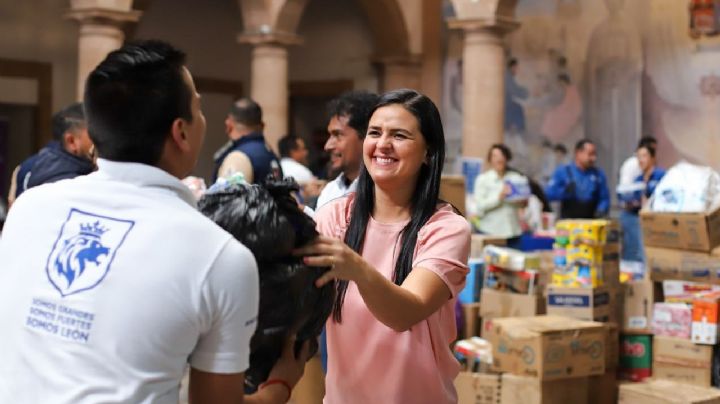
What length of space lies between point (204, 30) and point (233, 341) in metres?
15.5

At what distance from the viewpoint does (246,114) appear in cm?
627

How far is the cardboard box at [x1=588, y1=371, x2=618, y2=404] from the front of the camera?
6.18 meters

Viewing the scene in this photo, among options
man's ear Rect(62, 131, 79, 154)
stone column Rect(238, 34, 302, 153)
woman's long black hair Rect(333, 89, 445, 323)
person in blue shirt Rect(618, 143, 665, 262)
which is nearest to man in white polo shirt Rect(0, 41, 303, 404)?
woman's long black hair Rect(333, 89, 445, 323)

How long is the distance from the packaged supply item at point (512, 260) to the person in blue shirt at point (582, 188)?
4.79 metres

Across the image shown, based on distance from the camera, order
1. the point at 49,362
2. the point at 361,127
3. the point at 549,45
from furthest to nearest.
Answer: the point at 549,45, the point at 361,127, the point at 49,362

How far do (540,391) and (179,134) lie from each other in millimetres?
4355

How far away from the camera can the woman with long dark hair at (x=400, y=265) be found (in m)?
2.42

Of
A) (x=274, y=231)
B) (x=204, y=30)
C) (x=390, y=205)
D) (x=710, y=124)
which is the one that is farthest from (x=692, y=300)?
(x=204, y=30)

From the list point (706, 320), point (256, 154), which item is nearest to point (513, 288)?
point (706, 320)

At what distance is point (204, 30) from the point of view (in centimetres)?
1669

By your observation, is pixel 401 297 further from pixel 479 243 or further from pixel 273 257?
pixel 479 243

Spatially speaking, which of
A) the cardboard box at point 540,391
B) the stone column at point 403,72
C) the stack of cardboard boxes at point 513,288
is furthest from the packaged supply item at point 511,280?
the stone column at point 403,72

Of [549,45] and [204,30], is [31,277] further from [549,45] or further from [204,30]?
[204,30]

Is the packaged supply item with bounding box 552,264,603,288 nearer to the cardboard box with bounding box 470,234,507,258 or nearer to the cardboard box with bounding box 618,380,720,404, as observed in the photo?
the cardboard box with bounding box 618,380,720,404
